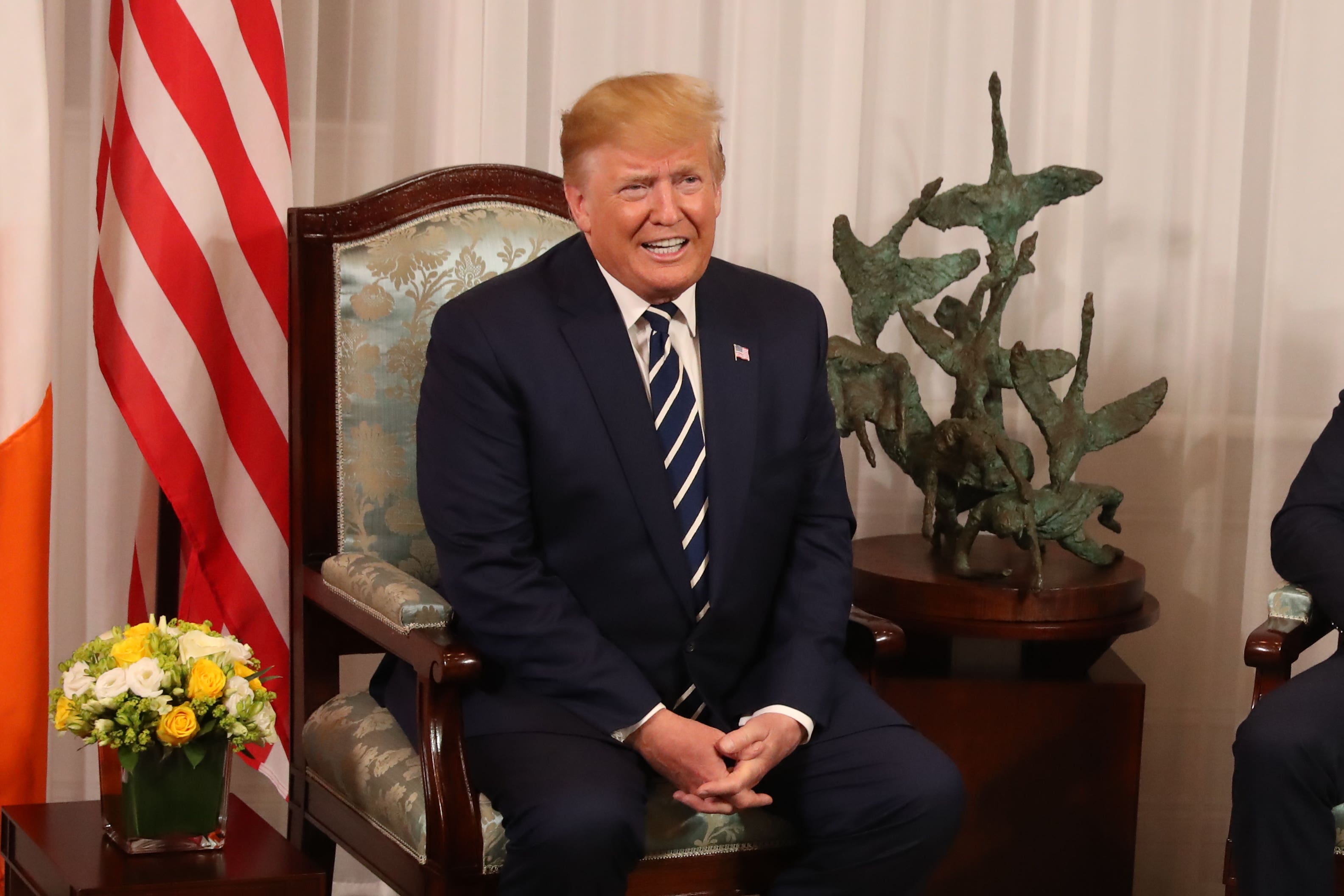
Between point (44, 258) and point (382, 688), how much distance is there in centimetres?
93

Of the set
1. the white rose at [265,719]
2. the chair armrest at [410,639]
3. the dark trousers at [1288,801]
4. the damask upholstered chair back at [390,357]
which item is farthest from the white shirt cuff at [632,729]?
the dark trousers at [1288,801]

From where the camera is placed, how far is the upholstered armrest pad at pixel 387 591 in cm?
212

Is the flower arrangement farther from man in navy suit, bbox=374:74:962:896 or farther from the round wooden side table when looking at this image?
the round wooden side table

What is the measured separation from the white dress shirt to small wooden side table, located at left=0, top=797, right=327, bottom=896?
675 mm

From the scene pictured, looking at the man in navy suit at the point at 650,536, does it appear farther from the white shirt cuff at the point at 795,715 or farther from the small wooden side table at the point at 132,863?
the small wooden side table at the point at 132,863

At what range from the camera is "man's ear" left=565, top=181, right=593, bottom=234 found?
2.23 m

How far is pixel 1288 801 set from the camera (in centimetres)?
229

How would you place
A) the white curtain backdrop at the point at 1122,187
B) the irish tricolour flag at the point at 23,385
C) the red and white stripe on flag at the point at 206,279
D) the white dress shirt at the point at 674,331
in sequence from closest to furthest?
1. the white dress shirt at the point at 674,331
2. the irish tricolour flag at the point at 23,385
3. the red and white stripe on flag at the point at 206,279
4. the white curtain backdrop at the point at 1122,187

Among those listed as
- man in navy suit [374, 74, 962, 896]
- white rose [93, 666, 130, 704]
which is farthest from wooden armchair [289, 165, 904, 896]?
white rose [93, 666, 130, 704]

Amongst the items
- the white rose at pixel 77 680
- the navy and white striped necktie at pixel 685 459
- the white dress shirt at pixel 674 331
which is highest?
the white dress shirt at pixel 674 331

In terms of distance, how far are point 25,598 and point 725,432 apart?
1241mm

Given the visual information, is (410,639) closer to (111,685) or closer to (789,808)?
(111,685)

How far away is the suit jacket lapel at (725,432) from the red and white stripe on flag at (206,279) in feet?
3.09

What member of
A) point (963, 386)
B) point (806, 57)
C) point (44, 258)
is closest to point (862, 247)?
point (963, 386)
